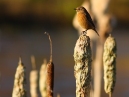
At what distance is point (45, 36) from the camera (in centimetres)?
1948

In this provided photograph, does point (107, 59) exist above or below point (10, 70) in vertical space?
below

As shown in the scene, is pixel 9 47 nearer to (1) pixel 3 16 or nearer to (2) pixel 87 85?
(1) pixel 3 16

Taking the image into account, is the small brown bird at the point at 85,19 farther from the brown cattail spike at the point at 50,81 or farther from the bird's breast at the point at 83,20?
the brown cattail spike at the point at 50,81

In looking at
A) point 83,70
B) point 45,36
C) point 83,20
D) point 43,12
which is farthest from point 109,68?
point 43,12

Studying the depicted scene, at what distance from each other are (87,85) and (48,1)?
20.2 m

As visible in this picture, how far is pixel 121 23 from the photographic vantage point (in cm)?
2080

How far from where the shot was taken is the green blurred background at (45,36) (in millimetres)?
14642

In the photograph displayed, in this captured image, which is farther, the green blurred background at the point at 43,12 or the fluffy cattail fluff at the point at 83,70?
the green blurred background at the point at 43,12

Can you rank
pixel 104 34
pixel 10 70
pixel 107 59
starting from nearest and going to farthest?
pixel 107 59, pixel 104 34, pixel 10 70

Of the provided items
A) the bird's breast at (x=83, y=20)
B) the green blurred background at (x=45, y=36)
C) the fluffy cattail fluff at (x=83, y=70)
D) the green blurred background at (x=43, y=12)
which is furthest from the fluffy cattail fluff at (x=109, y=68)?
the green blurred background at (x=43, y=12)

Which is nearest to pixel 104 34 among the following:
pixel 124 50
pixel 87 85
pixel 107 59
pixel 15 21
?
pixel 107 59

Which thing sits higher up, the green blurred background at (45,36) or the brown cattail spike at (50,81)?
the green blurred background at (45,36)

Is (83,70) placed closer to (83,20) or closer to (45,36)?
(83,20)

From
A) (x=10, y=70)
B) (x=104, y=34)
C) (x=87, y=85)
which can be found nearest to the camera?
(x=87, y=85)
